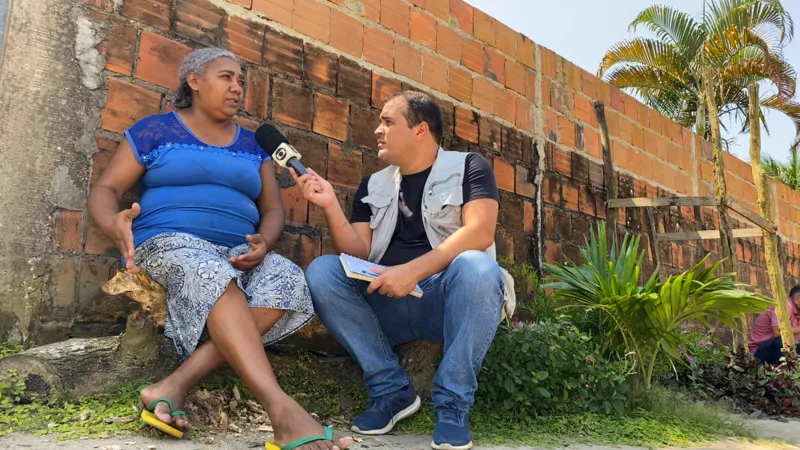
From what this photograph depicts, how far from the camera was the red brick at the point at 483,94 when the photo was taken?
13.4ft

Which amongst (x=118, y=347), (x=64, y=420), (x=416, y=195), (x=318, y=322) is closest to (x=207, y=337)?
(x=118, y=347)

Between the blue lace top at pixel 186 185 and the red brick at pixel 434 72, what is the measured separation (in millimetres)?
1588

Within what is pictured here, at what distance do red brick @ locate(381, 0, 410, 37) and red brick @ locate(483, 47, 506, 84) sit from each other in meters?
0.71

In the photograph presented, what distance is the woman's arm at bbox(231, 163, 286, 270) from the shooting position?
2.29 m

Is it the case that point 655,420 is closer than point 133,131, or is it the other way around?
point 133,131

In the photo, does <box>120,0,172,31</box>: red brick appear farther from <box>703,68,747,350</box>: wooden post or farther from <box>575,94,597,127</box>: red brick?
<box>703,68,747,350</box>: wooden post

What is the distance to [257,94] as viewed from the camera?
117 inches

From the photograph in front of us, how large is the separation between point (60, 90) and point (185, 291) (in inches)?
37.7

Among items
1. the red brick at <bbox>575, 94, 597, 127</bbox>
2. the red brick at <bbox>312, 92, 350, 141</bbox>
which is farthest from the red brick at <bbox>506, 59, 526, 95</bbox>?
the red brick at <bbox>312, 92, 350, 141</bbox>

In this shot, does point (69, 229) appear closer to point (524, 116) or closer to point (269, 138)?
point (269, 138)

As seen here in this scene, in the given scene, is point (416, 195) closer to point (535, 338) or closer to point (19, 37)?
point (535, 338)

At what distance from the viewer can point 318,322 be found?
2717 mm

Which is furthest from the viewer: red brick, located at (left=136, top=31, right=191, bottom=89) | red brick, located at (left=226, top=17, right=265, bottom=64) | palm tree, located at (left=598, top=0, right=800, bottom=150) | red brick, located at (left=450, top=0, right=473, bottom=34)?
palm tree, located at (left=598, top=0, right=800, bottom=150)

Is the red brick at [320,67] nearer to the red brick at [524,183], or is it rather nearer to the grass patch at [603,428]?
the red brick at [524,183]
